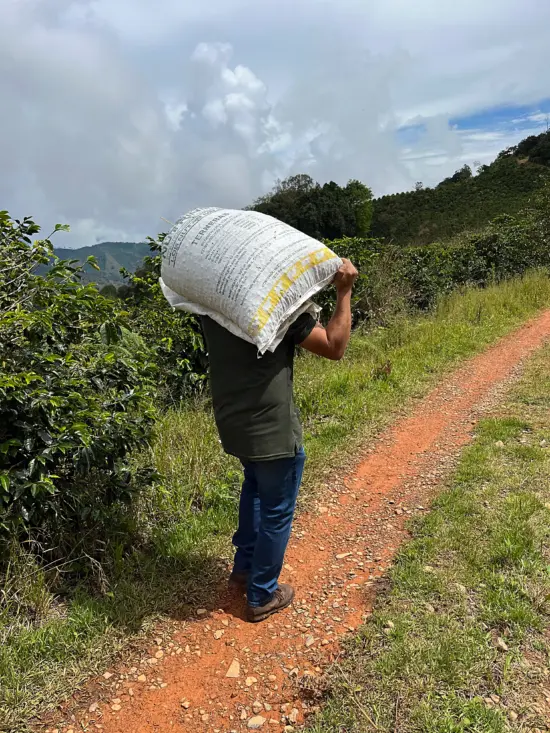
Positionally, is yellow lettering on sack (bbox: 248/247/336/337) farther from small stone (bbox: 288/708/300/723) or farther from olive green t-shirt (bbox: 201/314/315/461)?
small stone (bbox: 288/708/300/723)

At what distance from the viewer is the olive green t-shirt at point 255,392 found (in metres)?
2.08

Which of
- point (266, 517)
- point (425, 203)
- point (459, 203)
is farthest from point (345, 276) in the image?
point (425, 203)

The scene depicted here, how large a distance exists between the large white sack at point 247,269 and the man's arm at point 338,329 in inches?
2.1

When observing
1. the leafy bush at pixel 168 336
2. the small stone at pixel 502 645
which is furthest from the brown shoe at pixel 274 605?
the leafy bush at pixel 168 336

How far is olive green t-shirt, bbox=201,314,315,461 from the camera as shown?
2.08m

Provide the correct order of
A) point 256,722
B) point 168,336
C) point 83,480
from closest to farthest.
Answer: point 256,722
point 83,480
point 168,336

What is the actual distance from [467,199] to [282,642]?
42273 mm

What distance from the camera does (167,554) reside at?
2760 mm

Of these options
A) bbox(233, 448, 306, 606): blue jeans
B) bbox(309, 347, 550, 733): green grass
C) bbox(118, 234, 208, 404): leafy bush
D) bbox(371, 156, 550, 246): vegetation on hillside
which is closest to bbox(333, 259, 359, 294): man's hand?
bbox(233, 448, 306, 606): blue jeans

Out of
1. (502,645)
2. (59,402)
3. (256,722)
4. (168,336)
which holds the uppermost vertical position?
(168,336)

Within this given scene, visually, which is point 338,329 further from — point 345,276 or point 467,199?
point 467,199

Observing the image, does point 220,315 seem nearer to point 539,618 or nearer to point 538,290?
point 539,618

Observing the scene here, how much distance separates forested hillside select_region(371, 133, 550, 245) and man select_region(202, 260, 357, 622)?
31703 millimetres

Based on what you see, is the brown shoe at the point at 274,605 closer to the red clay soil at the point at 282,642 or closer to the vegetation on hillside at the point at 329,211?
the red clay soil at the point at 282,642
